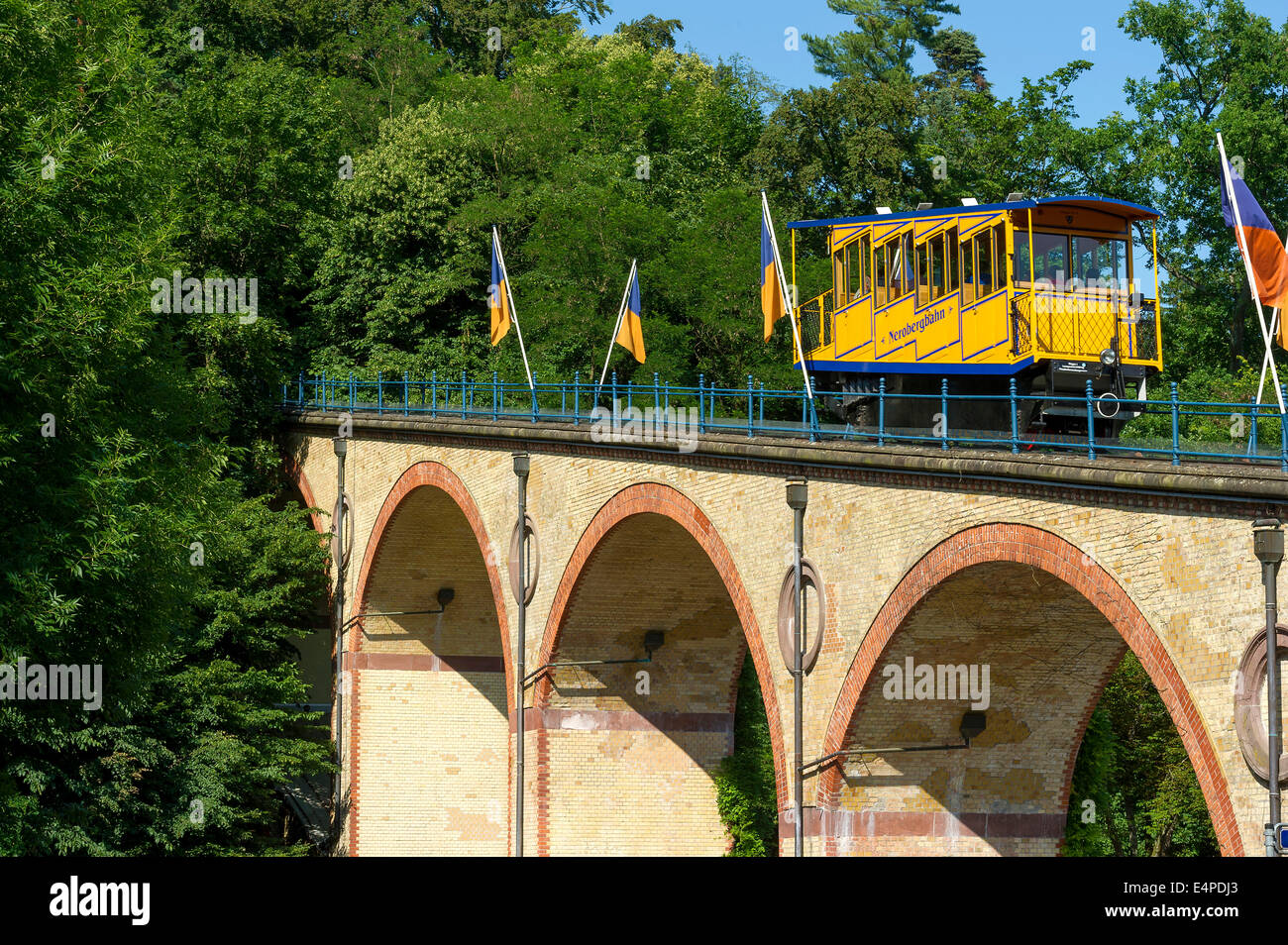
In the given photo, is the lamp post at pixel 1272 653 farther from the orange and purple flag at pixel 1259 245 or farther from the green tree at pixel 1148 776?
the green tree at pixel 1148 776

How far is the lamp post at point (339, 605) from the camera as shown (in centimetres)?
3769

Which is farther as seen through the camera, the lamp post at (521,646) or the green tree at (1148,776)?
the green tree at (1148,776)

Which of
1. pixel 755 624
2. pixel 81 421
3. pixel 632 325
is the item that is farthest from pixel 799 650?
pixel 632 325

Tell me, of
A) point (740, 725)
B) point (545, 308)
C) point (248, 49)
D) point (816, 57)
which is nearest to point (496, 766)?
point (740, 725)

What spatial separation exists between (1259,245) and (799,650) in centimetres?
762

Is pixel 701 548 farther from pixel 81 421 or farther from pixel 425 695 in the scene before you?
pixel 425 695

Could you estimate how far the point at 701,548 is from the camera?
86.3 feet

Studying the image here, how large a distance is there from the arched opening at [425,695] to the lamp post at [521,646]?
20.7 feet

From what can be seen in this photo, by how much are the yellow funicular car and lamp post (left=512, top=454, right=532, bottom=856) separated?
26.4 feet

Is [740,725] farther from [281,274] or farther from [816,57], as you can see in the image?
[816,57]

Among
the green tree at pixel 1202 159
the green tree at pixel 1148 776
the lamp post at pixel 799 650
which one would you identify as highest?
the green tree at pixel 1202 159

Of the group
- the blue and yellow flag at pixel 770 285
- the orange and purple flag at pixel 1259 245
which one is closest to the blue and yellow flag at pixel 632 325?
the blue and yellow flag at pixel 770 285

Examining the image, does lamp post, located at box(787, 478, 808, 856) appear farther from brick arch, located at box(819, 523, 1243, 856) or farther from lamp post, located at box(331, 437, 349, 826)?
lamp post, located at box(331, 437, 349, 826)

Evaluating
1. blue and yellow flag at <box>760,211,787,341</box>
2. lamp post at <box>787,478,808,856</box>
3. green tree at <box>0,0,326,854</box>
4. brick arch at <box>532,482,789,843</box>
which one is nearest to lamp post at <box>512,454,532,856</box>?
brick arch at <box>532,482,789,843</box>
